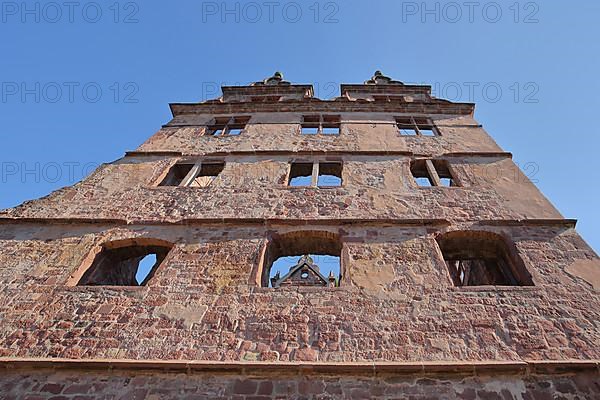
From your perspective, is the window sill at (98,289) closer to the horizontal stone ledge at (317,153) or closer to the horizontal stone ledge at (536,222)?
the horizontal stone ledge at (317,153)

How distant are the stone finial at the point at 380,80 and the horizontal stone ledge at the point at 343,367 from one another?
1370cm

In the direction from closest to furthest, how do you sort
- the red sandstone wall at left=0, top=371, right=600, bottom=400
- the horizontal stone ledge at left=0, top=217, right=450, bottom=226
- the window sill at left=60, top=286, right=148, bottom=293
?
the red sandstone wall at left=0, top=371, right=600, bottom=400, the window sill at left=60, top=286, right=148, bottom=293, the horizontal stone ledge at left=0, top=217, right=450, bottom=226

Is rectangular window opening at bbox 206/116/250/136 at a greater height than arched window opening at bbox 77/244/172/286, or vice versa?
rectangular window opening at bbox 206/116/250/136

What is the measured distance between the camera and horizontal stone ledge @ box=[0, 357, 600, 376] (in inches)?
175

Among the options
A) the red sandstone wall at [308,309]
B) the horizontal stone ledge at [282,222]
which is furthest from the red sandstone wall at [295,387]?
the horizontal stone ledge at [282,222]

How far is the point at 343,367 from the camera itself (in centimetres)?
449

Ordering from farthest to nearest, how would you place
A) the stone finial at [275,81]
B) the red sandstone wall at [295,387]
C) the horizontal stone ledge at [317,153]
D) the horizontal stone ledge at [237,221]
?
the stone finial at [275,81]
the horizontal stone ledge at [317,153]
the horizontal stone ledge at [237,221]
the red sandstone wall at [295,387]

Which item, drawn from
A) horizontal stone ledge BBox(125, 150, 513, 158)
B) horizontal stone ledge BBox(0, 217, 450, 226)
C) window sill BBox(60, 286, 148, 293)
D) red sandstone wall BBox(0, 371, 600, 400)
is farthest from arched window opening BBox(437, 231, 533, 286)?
window sill BBox(60, 286, 148, 293)

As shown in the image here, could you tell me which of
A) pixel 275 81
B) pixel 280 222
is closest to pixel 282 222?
pixel 280 222

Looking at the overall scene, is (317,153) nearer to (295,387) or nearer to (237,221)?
(237,221)

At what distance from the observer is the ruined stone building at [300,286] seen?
14.8 ft

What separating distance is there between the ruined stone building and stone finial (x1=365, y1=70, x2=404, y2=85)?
6602 millimetres

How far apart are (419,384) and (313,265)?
14863 mm

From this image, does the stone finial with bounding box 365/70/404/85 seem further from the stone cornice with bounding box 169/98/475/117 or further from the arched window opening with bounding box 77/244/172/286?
the arched window opening with bounding box 77/244/172/286
